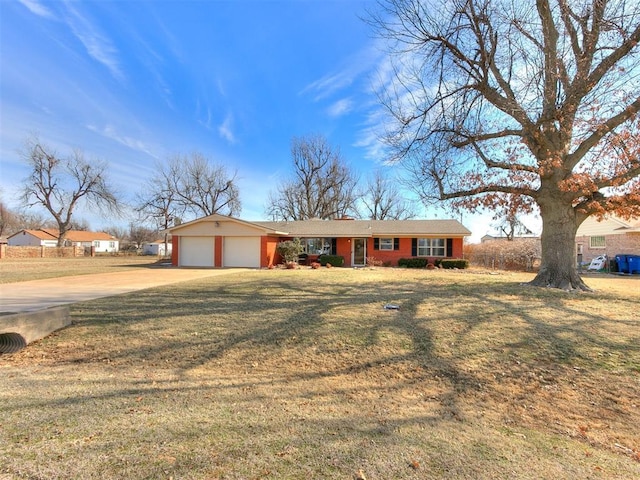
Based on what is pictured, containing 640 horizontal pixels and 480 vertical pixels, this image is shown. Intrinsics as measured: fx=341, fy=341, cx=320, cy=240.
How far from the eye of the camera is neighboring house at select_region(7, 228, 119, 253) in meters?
59.8

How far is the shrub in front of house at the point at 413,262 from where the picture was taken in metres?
22.1

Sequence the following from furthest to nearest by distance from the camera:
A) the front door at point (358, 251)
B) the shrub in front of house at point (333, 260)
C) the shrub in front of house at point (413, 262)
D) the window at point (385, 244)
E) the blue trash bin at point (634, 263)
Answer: the front door at point (358, 251), the window at point (385, 244), the shrub in front of house at point (333, 260), the shrub in front of house at point (413, 262), the blue trash bin at point (634, 263)

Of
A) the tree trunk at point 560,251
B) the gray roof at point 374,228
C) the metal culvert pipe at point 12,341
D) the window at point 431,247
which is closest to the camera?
the metal culvert pipe at point 12,341

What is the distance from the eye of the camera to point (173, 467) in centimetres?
240

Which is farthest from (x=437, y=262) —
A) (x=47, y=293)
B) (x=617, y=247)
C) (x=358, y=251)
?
(x=47, y=293)

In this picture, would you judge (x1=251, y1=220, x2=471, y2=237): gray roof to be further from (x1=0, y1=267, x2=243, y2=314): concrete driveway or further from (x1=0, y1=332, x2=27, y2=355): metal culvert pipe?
(x1=0, y1=332, x2=27, y2=355): metal culvert pipe

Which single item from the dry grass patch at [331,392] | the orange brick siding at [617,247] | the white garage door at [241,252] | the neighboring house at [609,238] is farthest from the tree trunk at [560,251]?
the orange brick siding at [617,247]

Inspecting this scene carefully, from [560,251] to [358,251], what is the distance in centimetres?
1426

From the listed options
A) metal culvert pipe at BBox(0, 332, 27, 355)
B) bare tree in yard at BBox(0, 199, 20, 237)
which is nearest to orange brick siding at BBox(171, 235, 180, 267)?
metal culvert pipe at BBox(0, 332, 27, 355)

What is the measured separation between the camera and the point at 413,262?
73.0ft

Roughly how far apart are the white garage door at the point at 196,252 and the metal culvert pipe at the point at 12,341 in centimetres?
1649

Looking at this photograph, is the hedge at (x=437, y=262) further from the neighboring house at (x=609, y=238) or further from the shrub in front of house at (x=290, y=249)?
the neighboring house at (x=609, y=238)

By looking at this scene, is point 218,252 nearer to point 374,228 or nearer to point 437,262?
point 374,228

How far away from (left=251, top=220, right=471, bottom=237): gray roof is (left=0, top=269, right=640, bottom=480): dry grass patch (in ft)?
49.1
